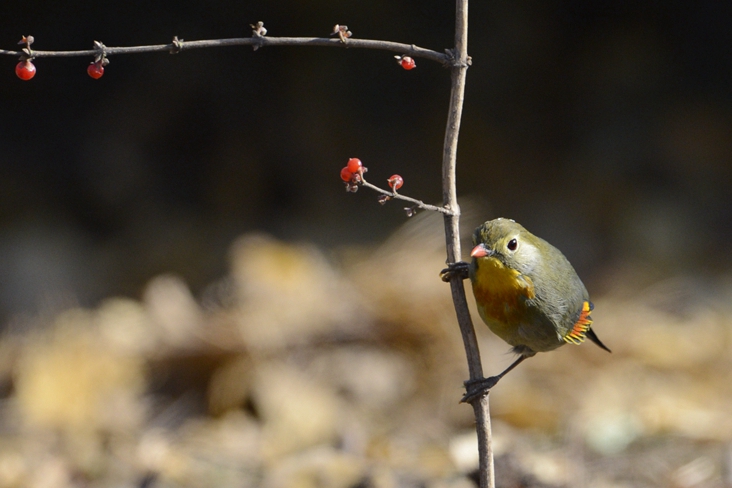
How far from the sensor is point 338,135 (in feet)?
15.7

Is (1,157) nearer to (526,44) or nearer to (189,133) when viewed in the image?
(189,133)

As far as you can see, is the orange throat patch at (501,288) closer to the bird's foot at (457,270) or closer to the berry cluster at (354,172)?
the bird's foot at (457,270)

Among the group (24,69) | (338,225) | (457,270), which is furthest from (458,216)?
(338,225)

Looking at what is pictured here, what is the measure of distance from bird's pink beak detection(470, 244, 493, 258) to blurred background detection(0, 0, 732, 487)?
119 centimetres

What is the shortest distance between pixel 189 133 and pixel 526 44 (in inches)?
85.9

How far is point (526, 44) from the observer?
16.0 feet

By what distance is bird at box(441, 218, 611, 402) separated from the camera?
5.50 ft

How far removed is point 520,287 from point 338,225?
3.15 meters

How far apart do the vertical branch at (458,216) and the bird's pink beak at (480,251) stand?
78 mm

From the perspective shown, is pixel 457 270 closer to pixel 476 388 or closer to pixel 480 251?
pixel 480 251

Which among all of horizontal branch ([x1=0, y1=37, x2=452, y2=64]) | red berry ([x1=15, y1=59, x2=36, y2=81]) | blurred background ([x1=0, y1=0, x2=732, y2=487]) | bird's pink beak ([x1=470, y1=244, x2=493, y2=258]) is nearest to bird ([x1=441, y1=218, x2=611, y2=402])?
bird's pink beak ([x1=470, y1=244, x2=493, y2=258])

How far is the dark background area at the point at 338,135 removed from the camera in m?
4.44

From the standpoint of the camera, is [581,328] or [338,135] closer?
[581,328]

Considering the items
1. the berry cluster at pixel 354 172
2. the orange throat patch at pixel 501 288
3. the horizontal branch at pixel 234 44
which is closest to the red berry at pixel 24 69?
the horizontal branch at pixel 234 44
